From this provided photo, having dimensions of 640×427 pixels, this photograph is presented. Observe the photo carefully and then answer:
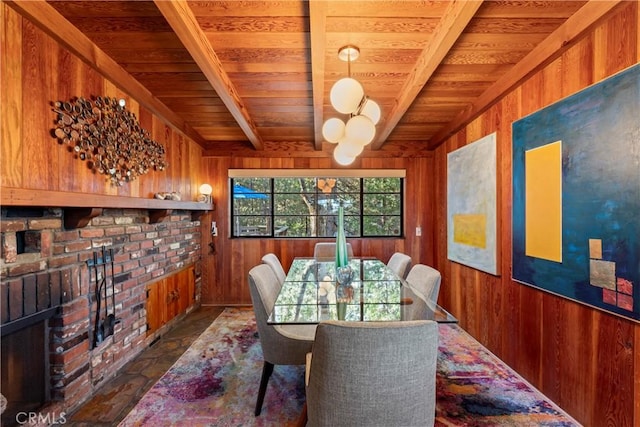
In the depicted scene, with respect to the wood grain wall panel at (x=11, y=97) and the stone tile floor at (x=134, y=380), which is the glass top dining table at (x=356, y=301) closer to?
the stone tile floor at (x=134, y=380)

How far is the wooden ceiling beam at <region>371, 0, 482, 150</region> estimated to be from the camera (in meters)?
1.60

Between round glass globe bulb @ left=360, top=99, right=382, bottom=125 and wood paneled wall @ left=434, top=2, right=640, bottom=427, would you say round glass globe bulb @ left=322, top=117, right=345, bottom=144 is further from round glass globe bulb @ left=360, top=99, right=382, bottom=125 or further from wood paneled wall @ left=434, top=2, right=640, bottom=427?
wood paneled wall @ left=434, top=2, right=640, bottom=427

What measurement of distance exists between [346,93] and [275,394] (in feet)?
7.02

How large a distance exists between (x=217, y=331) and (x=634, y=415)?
10.7 feet

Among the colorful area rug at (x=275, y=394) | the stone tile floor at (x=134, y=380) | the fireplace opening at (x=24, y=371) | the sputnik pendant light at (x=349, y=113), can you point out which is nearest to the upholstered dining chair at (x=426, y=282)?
the colorful area rug at (x=275, y=394)

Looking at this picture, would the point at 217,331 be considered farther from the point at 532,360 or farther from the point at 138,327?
the point at 532,360

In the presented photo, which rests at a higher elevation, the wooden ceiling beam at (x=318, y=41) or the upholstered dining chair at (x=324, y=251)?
the wooden ceiling beam at (x=318, y=41)

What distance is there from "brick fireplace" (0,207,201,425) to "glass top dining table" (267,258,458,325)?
1.37 m

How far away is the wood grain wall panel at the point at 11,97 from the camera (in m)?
1.43

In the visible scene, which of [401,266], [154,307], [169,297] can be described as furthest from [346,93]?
[169,297]

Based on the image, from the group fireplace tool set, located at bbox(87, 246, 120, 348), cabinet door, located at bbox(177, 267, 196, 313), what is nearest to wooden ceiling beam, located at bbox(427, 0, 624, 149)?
fireplace tool set, located at bbox(87, 246, 120, 348)

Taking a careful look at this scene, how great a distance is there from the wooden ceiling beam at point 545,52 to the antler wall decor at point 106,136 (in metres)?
3.22

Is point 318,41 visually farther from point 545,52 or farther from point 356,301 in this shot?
point 356,301

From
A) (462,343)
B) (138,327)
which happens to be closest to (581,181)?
(462,343)
